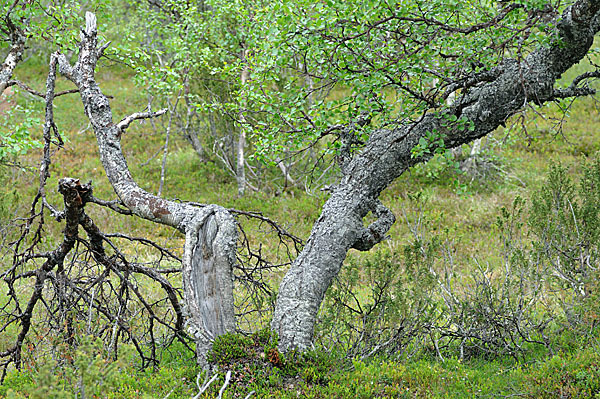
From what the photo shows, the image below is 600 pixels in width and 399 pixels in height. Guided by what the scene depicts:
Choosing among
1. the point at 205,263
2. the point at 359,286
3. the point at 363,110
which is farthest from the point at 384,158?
the point at 359,286

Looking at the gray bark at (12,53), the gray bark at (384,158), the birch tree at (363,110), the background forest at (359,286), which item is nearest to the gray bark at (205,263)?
the birch tree at (363,110)

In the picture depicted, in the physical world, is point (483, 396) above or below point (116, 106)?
below

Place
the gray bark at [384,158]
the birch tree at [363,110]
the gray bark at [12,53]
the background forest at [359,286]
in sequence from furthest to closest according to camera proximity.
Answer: the gray bark at [12,53]
the gray bark at [384,158]
the birch tree at [363,110]
the background forest at [359,286]

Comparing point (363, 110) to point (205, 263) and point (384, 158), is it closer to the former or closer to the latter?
point (384, 158)

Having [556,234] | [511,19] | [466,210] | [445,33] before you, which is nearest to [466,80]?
[445,33]

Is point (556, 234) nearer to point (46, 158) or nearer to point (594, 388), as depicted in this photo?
point (594, 388)

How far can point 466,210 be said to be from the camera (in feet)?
43.1

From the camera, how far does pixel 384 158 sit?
4.38 meters

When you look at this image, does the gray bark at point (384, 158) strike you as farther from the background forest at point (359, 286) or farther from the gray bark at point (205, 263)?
the gray bark at point (205, 263)

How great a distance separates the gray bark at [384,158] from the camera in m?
3.87

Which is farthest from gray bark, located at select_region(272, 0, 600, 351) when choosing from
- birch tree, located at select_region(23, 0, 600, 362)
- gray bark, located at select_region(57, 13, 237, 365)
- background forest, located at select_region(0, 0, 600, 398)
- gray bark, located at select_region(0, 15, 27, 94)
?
gray bark, located at select_region(0, 15, 27, 94)

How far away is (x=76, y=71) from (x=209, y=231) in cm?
213

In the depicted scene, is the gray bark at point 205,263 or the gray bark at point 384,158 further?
the gray bark at point 384,158

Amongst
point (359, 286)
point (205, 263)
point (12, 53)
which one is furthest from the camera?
point (359, 286)
